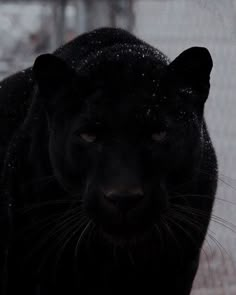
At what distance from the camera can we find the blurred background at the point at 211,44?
4793 mm

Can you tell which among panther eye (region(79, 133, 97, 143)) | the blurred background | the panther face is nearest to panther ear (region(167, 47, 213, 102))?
the panther face

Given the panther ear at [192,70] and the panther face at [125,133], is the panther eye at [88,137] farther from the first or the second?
the panther ear at [192,70]

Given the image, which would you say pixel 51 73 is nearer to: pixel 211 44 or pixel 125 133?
pixel 125 133

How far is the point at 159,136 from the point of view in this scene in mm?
2477

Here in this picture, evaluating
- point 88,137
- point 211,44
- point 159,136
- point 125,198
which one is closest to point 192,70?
point 159,136

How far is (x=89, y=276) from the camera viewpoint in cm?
283

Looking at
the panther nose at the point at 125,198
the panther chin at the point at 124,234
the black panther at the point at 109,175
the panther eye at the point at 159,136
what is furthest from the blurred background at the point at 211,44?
the panther nose at the point at 125,198

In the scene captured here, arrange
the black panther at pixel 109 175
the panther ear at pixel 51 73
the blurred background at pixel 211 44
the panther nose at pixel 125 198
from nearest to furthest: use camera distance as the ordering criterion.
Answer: the panther nose at pixel 125 198 → the black panther at pixel 109 175 → the panther ear at pixel 51 73 → the blurred background at pixel 211 44

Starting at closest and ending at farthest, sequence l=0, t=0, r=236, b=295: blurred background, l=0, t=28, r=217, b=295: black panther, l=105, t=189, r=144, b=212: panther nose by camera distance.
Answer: l=105, t=189, r=144, b=212: panther nose → l=0, t=28, r=217, b=295: black panther → l=0, t=0, r=236, b=295: blurred background

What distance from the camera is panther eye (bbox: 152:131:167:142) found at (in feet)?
8.09

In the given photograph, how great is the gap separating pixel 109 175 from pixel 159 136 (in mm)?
238

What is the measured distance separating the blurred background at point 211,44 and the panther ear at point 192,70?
5.27 ft

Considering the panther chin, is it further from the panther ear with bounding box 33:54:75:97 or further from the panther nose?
the panther ear with bounding box 33:54:75:97

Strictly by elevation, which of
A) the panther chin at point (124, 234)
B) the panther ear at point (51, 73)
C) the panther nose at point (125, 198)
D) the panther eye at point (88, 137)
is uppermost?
the panther ear at point (51, 73)
